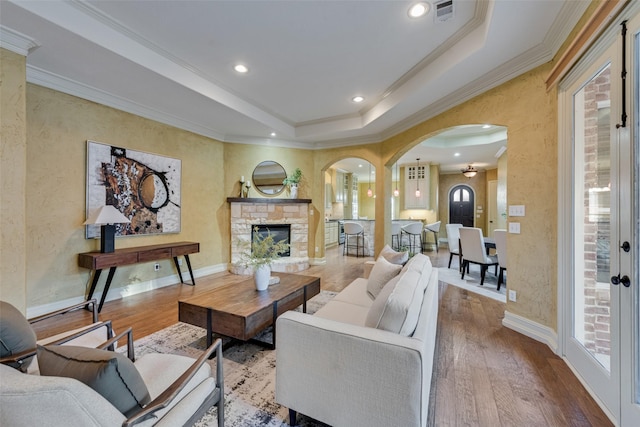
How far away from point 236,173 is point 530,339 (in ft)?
17.4

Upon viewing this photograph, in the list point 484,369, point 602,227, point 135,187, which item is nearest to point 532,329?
point 484,369

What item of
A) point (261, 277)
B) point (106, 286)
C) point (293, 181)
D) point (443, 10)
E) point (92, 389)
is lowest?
point (106, 286)

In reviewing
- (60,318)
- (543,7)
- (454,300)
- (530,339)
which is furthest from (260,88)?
(530,339)

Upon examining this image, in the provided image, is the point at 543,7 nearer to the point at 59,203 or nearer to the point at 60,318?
the point at 59,203

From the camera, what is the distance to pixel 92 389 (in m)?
0.83

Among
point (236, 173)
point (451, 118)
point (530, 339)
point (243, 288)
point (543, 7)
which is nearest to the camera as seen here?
point (543, 7)

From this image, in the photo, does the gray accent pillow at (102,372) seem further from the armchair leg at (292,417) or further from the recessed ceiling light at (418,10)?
the recessed ceiling light at (418,10)

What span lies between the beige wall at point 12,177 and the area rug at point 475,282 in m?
5.48

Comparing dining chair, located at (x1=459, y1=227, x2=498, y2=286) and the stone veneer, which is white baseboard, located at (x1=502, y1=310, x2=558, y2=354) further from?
the stone veneer

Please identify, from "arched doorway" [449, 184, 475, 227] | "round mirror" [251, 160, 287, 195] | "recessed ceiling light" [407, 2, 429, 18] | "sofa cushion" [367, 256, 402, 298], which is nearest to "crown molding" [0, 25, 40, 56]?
A: "recessed ceiling light" [407, 2, 429, 18]

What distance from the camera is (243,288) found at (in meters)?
2.78

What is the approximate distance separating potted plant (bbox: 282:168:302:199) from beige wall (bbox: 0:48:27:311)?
398 cm

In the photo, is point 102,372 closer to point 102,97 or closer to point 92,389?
point 92,389

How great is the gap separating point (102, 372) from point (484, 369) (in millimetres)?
2508
